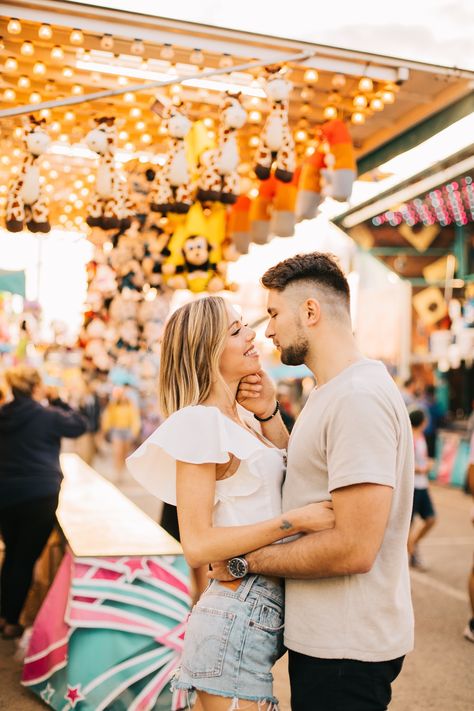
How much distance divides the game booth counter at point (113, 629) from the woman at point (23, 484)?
2.82 ft

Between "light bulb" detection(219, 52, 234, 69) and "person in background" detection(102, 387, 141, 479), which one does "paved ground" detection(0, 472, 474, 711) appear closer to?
"light bulb" detection(219, 52, 234, 69)

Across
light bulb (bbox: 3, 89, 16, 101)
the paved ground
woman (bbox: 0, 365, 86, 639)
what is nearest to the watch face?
the paved ground

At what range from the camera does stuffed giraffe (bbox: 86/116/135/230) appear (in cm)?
484

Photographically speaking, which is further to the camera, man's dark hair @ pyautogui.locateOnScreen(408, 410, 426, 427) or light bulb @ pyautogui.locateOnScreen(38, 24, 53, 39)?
man's dark hair @ pyautogui.locateOnScreen(408, 410, 426, 427)

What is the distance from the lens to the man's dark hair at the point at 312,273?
2037mm

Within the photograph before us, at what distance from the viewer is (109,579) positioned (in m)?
3.66

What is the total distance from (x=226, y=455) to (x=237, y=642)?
485mm

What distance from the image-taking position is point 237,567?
6.57 feet

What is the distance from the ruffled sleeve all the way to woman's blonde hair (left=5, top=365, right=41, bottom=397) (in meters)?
2.98

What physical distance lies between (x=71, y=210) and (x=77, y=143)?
2.53 meters

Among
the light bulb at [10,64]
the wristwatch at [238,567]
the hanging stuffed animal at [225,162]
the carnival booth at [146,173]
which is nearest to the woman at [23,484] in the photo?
the carnival booth at [146,173]

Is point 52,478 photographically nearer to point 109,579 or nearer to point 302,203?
point 109,579

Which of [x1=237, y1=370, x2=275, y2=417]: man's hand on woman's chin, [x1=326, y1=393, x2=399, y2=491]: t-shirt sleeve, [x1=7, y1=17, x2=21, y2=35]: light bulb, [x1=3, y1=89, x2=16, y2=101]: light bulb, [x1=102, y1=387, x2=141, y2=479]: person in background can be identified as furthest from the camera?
[x1=102, y1=387, x2=141, y2=479]: person in background

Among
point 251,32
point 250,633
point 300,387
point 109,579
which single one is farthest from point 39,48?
point 300,387
